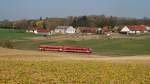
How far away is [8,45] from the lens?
197 ft

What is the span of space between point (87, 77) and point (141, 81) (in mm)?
2521

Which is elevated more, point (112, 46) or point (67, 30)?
point (112, 46)

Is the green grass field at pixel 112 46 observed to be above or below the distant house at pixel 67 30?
above

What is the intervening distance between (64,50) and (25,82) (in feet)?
134

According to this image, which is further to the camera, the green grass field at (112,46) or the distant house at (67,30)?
the distant house at (67,30)

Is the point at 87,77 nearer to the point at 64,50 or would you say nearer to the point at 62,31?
the point at 64,50

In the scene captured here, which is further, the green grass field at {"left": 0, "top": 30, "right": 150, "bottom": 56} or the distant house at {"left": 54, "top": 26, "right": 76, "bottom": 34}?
the distant house at {"left": 54, "top": 26, "right": 76, "bottom": 34}

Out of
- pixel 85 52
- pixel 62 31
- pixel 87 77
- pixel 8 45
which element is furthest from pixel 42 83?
pixel 62 31

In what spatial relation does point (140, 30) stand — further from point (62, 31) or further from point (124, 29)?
point (62, 31)

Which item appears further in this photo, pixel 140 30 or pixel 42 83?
pixel 140 30

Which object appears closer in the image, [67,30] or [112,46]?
[112,46]

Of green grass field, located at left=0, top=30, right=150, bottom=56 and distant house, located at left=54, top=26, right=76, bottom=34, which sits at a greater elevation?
green grass field, located at left=0, top=30, right=150, bottom=56

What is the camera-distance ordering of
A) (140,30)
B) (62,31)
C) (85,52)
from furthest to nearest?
(62,31), (140,30), (85,52)

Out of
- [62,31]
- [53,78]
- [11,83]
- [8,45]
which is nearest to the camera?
Answer: [11,83]
